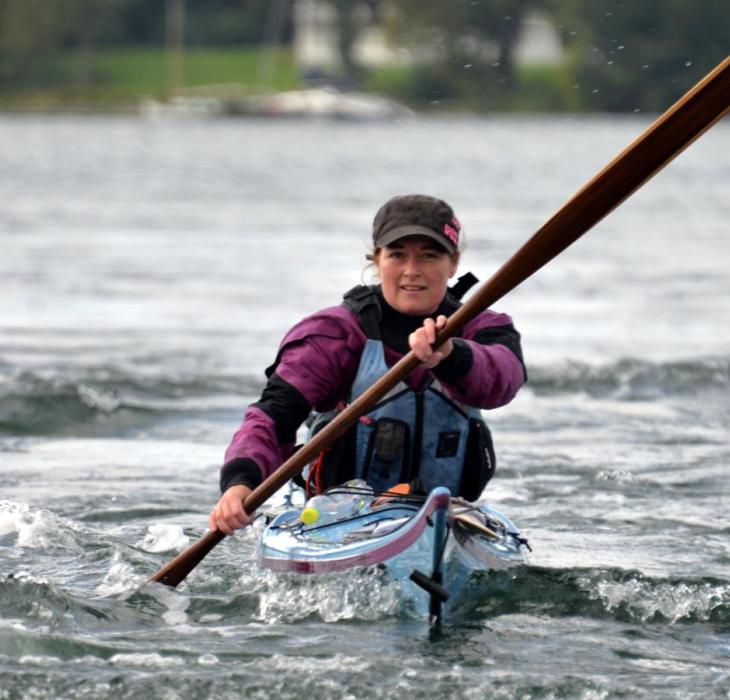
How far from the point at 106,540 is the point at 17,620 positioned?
131 centimetres

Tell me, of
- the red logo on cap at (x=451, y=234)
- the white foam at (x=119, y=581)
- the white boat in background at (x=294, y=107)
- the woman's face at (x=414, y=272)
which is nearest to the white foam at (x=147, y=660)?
the white foam at (x=119, y=581)

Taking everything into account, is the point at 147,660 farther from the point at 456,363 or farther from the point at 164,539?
the point at 164,539

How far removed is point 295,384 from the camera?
19.4 feet

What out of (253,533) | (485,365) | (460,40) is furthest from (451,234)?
(460,40)

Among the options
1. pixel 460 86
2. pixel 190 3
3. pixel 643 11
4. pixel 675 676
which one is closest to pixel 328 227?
pixel 675 676

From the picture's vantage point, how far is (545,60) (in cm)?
9262

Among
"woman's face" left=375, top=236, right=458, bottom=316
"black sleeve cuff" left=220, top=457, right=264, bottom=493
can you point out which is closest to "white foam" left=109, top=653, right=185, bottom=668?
"black sleeve cuff" left=220, top=457, right=264, bottom=493

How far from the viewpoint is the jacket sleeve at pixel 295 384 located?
590 cm

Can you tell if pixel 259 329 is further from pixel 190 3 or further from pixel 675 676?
pixel 190 3

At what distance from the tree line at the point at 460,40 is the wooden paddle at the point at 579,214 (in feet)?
209

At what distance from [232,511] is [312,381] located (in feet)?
1.70

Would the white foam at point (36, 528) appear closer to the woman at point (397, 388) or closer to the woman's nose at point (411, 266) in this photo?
the woman at point (397, 388)

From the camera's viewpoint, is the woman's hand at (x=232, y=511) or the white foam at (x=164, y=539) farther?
the white foam at (x=164, y=539)

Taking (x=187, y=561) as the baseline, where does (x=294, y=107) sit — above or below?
above
